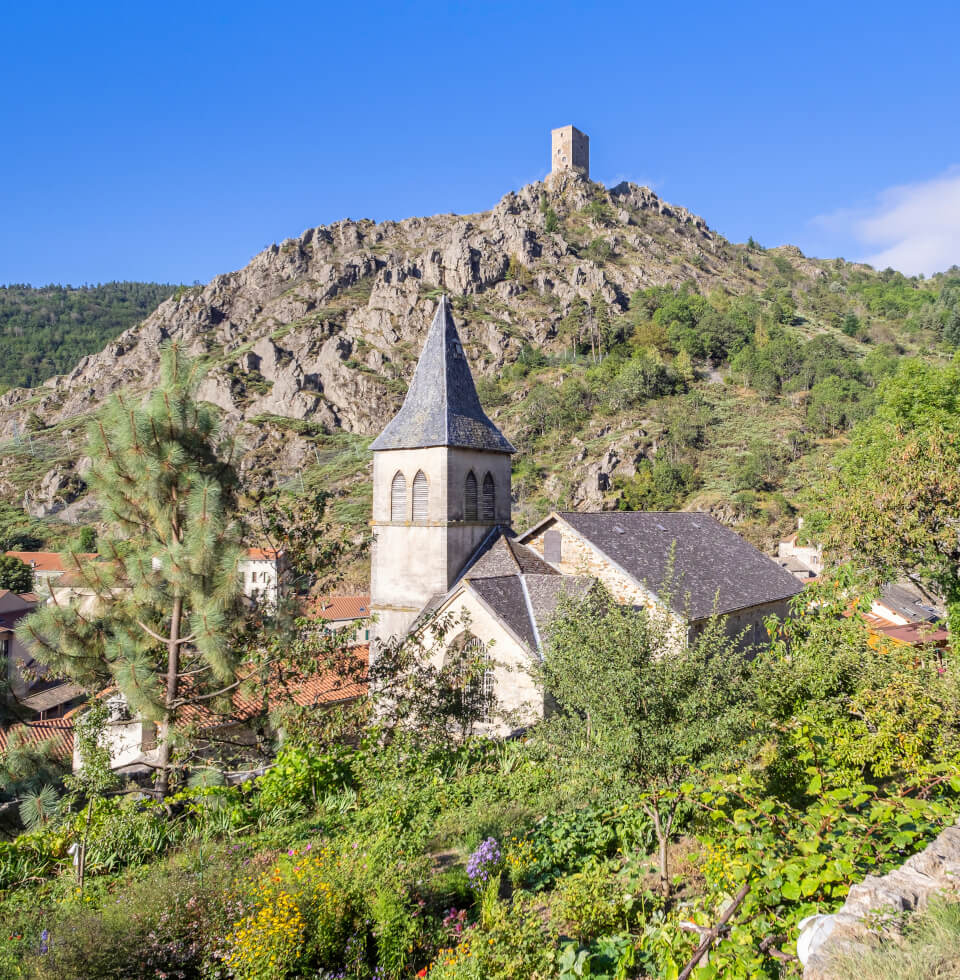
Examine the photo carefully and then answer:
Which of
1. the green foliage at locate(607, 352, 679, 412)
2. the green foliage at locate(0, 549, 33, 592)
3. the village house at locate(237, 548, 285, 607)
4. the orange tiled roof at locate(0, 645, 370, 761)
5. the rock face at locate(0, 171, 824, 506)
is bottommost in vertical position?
the green foliage at locate(0, 549, 33, 592)

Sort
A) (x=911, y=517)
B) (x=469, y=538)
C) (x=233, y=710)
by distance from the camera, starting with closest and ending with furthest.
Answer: (x=233, y=710), (x=911, y=517), (x=469, y=538)

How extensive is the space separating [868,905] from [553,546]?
15.7 metres

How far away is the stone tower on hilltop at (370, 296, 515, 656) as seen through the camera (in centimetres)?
1862

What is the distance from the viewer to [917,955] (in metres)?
2.91

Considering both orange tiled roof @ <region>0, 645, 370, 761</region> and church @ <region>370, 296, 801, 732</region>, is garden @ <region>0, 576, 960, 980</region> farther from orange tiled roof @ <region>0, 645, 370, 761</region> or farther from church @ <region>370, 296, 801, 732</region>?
church @ <region>370, 296, 801, 732</region>

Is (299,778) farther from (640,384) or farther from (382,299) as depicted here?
(382,299)

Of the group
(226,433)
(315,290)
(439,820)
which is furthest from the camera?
(315,290)

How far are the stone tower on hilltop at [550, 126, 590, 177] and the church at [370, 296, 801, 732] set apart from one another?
14293 centimetres

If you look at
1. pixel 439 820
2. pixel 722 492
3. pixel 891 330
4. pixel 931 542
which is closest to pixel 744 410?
pixel 722 492

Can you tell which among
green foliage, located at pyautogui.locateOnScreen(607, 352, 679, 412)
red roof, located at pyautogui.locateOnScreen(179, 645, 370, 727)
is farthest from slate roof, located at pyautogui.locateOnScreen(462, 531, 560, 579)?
green foliage, located at pyautogui.locateOnScreen(607, 352, 679, 412)

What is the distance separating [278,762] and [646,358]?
81.4 m

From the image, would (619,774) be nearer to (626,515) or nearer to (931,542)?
(931,542)

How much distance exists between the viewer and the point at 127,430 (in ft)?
26.1

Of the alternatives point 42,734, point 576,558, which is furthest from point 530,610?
point 42,734
